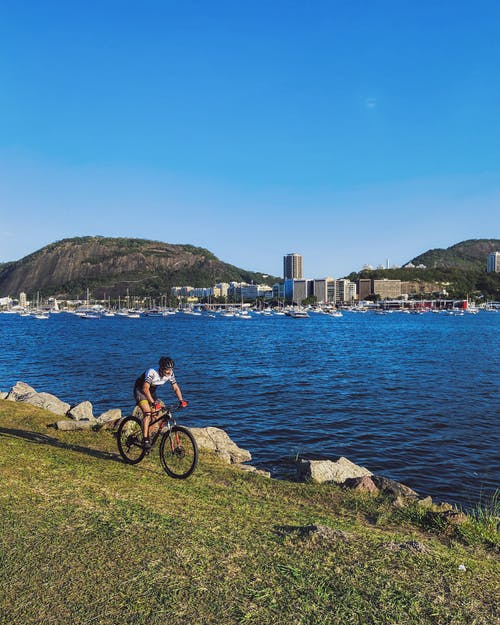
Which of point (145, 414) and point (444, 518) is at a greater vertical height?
point (145, 414)

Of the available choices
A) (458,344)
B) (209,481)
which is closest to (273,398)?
(209,481)

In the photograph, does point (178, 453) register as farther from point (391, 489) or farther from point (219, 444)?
point (219, 444)

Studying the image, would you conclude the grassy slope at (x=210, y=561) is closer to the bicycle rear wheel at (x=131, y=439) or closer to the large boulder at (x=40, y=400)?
the bicycle rear wheel at (x=131, y=439)

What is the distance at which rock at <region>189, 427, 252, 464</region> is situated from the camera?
498 inches

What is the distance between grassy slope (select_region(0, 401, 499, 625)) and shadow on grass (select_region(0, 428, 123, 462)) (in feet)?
6.23

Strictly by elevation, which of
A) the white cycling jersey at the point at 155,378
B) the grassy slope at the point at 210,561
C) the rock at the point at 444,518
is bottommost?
the rock at the point at 444,518

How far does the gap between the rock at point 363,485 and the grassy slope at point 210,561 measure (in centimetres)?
107

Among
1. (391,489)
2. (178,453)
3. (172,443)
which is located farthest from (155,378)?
(391,489)

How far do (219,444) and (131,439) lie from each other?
15.8 feet

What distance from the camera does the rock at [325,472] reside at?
10.2 metres

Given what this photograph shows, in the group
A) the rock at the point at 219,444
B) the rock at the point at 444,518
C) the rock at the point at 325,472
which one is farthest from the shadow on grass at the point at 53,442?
the rock at the point at 444,518

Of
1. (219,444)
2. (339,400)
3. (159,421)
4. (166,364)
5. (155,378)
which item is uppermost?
(166,364)

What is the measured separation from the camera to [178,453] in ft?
28.3

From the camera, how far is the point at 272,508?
721cm
